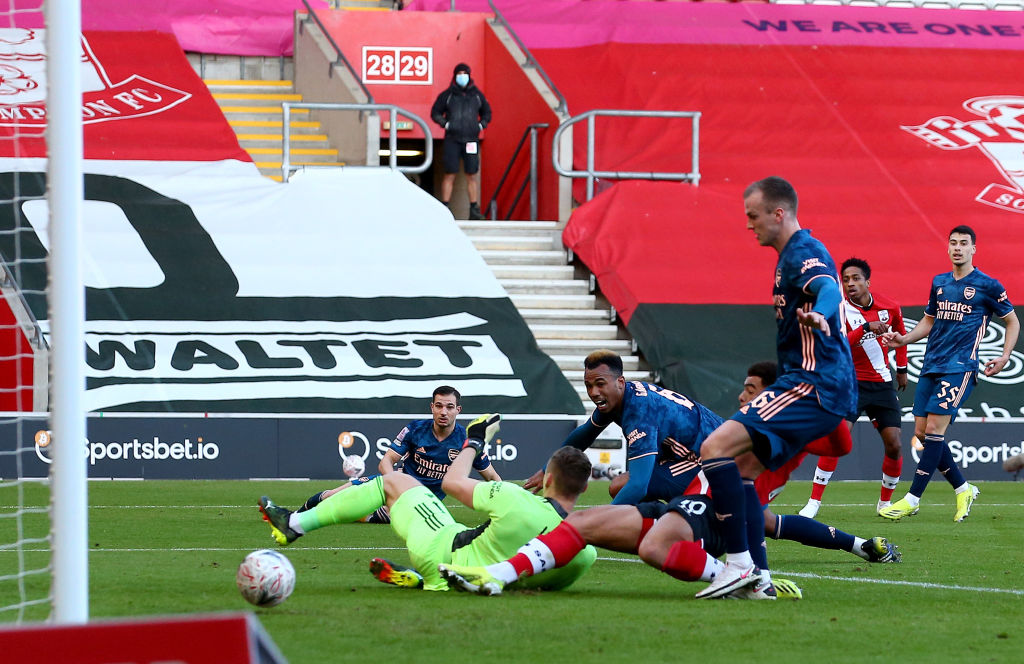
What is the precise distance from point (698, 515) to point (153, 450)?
9446 mm

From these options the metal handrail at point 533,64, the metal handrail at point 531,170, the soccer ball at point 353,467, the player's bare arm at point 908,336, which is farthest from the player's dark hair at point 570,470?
the metal handrail at point 531,170

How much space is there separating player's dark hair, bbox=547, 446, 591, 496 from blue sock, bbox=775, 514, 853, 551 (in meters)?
1.40

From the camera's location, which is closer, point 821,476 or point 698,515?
point 698,515

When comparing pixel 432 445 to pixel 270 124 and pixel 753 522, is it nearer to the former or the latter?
pixel 753 522

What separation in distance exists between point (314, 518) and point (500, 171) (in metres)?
16.2

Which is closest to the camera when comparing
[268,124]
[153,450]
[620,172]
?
[153,450]

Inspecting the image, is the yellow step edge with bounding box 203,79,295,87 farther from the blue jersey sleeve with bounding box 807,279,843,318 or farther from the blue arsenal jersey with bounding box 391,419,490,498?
the blue jersey sleeve with bounding box 807,279,843,318

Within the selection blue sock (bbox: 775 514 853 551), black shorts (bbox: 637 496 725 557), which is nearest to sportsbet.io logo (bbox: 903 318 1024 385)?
blue sock (bbox: 775 514 853 551)

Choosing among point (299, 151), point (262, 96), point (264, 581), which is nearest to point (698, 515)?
point (264, 581)

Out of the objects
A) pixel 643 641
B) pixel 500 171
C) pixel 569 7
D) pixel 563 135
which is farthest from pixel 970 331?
pixel 569 7

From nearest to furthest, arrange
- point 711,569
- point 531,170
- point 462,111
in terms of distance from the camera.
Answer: point 711,569 < point 462,111 < point 531,170

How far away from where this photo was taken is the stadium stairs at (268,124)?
2236 cm

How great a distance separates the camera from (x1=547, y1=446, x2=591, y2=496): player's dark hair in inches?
277

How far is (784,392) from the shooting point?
6746 mm
